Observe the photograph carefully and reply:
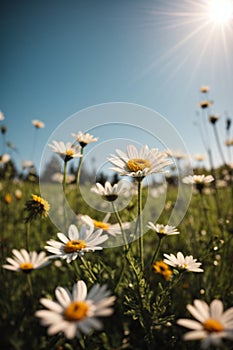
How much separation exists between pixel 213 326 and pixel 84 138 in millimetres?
907

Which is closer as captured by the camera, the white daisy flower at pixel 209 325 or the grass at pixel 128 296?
the white daisy flower at pixel 209 325

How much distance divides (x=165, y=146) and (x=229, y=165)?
1.32m

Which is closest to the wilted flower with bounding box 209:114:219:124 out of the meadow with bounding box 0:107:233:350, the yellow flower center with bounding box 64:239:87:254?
the meadow with bounding box 0:107:233:350

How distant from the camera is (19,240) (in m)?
2.43

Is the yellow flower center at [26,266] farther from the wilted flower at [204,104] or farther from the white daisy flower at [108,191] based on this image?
the wilted flower at [204,104]

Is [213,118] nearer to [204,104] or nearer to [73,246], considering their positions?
[204,104]

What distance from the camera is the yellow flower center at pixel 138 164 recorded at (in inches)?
40.8

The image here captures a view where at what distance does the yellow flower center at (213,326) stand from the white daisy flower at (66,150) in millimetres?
750

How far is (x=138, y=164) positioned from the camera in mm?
1056

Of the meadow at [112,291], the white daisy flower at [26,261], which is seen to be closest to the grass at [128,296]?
the meadow at [112,291]

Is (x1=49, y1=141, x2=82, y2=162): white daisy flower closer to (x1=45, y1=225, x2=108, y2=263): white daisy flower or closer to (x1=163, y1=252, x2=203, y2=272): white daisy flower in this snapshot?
(x1=45, y1=225, x2=108, y2=263): white daisy flower

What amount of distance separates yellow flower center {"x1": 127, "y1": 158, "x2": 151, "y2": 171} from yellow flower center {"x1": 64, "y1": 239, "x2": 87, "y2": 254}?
30 cm

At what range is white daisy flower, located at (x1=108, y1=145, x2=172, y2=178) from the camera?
39.5 inches

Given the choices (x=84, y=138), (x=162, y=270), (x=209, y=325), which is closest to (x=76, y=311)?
(x=209, y=325)
